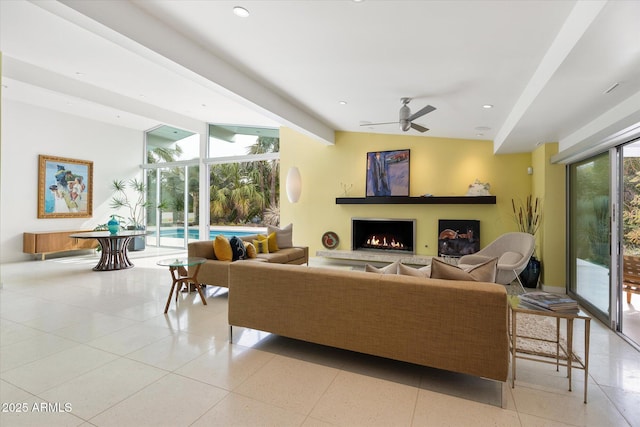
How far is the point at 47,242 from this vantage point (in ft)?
22.8

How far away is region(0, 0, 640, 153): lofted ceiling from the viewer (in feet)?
7.45

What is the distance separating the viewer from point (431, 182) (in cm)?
617

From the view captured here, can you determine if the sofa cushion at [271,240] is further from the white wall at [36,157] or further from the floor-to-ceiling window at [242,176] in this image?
the white wall at [36,157]

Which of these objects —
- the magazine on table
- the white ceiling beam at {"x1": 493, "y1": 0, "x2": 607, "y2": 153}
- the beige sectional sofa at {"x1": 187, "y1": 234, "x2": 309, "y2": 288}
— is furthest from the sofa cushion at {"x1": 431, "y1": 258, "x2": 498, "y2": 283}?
the beige sectional sofa at {"x1": 187, "y1": 234, "x2": 309, "y2": 288}

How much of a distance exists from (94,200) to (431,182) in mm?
8489

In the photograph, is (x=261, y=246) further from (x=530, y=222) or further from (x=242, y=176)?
(x=530, y=222)

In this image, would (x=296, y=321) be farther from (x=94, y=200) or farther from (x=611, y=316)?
(x=94, y=200)

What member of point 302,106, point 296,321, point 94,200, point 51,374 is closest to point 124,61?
point 302,106

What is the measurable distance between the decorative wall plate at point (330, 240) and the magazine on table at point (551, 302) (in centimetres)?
471

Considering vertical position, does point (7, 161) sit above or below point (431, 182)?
above

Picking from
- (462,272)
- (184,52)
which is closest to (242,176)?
(184,52)

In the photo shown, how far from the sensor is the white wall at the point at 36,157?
6766mm

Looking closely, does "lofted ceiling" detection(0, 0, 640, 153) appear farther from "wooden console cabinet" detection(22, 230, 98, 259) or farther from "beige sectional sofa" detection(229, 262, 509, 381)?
"wooden console cabinet" detection(22, 230, 98, 259)

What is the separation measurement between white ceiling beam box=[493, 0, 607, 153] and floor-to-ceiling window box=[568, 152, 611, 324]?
3.72 ft
